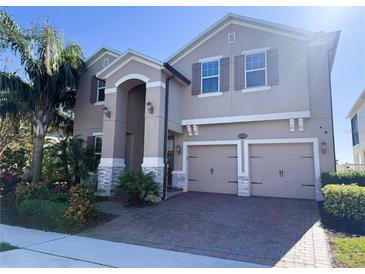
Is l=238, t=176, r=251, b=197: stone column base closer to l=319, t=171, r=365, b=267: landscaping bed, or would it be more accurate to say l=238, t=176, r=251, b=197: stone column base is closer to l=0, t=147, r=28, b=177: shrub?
l=319, t=171, r=365, b=267: landscaping bed

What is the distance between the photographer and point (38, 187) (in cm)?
1033

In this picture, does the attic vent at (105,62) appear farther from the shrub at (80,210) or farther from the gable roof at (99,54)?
the shrub at (80,210)

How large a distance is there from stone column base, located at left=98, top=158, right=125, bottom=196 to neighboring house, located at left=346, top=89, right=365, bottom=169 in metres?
14.8

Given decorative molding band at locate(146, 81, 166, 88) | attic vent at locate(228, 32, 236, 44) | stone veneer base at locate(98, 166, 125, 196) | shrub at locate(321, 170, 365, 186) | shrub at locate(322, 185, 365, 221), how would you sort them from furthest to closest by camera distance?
1. attic vent at locate(228, 32, 236, 44)
2. stone veneer base at locate(98, 166, 125, 196)
3. decorative molding band at locate(146, 81, 166, 88)
4. shrub at locate(321, 170, 365, 186)
5. shrub at locate(322, 185, 365, 221)

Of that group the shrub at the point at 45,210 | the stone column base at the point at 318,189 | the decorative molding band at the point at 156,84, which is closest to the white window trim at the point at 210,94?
the decorative molding band at the point at 156,84

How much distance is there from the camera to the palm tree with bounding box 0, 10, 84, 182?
1250cm

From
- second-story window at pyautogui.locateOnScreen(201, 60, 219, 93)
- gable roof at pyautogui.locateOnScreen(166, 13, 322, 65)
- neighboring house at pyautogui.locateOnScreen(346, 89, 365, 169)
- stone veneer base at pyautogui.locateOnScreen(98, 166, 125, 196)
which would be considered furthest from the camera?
neighboring house at pyautogui.locateOnScreen(346, 89, 365, 169)

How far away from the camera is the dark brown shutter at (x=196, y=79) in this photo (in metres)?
13.3

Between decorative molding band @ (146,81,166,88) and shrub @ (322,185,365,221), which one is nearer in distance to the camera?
shrub @ (322,185,365,221)

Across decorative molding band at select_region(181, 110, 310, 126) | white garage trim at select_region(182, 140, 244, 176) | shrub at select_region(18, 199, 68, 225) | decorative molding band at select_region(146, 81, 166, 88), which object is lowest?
shrub at select_region(18, 199, 68, 225)

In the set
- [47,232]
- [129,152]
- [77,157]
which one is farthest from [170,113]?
[47,232]

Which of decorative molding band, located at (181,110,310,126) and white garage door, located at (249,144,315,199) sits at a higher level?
decorative molding band, located at (181,110,310,126)

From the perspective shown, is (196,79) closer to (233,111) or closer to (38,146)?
(233,111)

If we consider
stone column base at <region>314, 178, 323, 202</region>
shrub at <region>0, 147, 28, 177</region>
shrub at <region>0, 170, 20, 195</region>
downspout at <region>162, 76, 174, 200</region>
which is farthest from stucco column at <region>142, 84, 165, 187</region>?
shrub at <region>0, 147, 28, 177</region>
